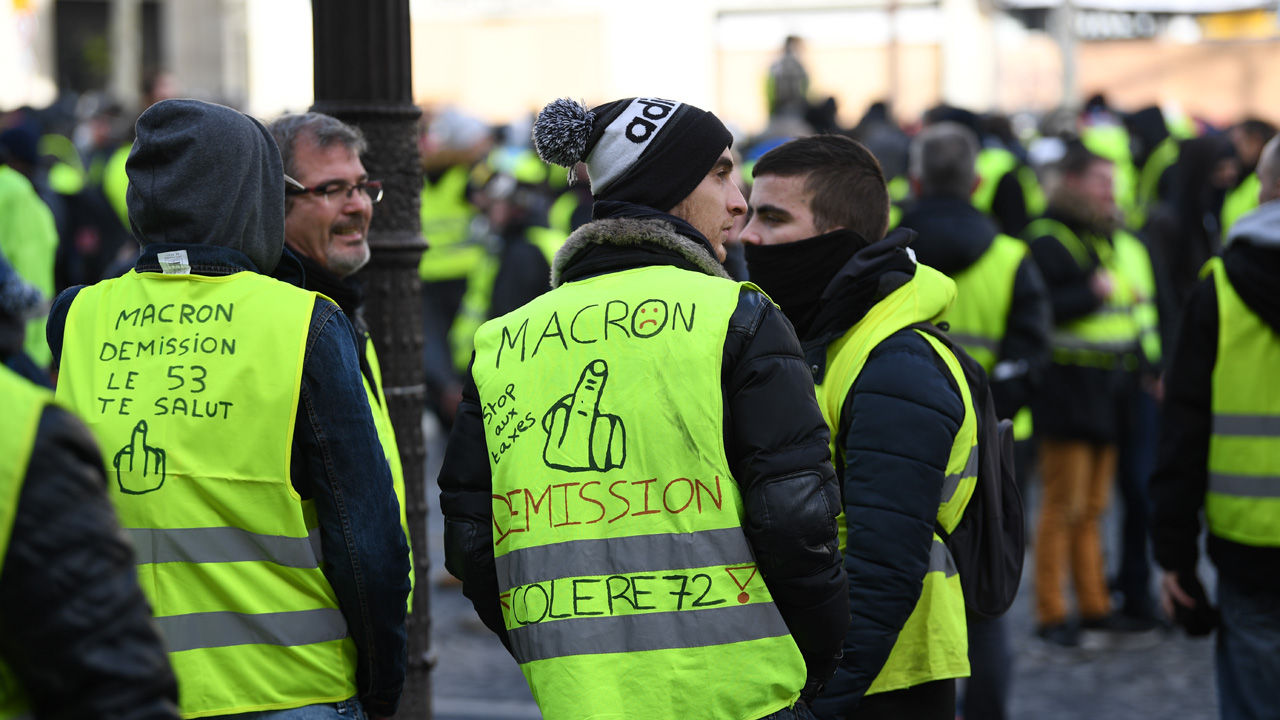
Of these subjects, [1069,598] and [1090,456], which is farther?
[1069,598]

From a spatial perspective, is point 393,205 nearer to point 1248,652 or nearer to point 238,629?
point 238,629

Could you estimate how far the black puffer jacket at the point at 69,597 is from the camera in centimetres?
156

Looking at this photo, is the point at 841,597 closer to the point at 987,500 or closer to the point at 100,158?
the point at 987,500

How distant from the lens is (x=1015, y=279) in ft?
19.0

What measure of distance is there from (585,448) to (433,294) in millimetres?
7599

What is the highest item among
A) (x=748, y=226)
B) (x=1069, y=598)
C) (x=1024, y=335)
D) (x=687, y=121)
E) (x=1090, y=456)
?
(x=687, y=121)

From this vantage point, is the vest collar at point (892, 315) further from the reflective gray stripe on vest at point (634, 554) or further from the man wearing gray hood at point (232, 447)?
the man wearing gray hood at point (232, 447)

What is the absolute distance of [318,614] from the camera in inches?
98.7

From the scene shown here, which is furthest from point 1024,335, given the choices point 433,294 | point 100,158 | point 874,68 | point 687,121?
point 874,68

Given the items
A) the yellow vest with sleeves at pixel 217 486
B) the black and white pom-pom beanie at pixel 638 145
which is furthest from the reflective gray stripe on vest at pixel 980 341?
the yellow vest with sleeves at pixel 217 486

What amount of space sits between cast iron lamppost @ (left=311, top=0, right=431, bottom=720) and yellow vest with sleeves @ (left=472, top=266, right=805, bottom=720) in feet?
4.22

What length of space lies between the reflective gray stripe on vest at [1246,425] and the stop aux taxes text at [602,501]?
1945 mm

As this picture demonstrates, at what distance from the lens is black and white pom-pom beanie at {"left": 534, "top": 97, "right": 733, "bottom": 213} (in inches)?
97.3

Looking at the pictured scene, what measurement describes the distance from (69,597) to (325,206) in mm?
1719
